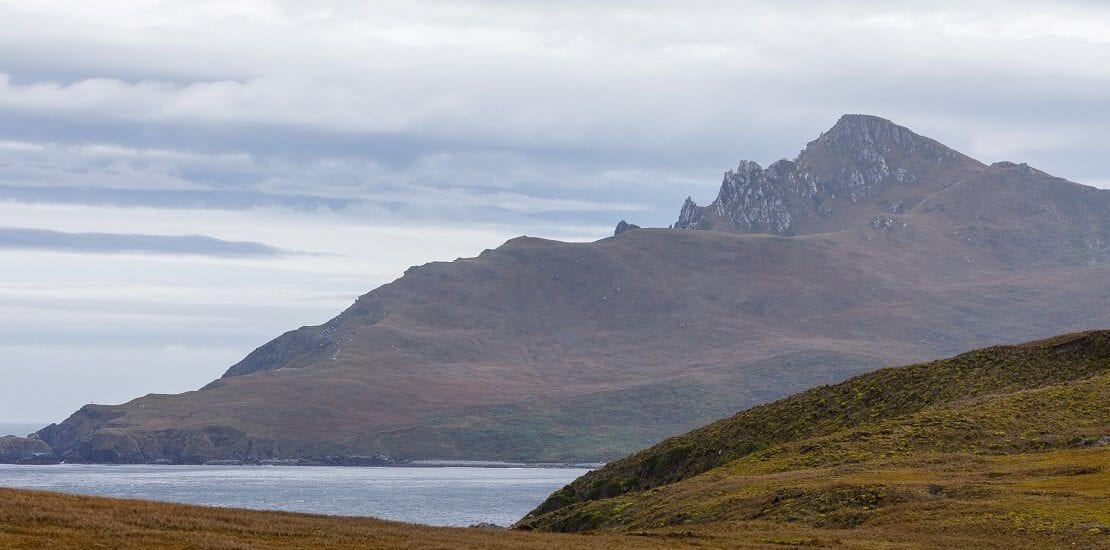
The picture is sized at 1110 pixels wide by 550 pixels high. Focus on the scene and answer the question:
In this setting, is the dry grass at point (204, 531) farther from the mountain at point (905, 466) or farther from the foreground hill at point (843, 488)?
the mountain at point (905, 466)

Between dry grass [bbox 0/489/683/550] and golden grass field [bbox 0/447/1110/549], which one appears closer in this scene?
dry grass [bbox 0/489/683/550]

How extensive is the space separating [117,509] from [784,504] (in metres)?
36.4

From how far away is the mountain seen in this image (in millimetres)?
65312

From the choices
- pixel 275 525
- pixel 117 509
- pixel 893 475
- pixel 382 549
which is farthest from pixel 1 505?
pixel 893 475

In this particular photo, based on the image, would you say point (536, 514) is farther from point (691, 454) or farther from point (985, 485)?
point (985, 485)

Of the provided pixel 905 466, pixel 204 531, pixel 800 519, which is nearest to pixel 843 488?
pixel 800 519

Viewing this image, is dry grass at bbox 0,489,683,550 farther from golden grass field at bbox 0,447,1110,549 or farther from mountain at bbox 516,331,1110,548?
mountain at bbox 516,331,1110,548

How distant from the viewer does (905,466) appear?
85250mm

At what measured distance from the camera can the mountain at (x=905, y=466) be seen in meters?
65.3

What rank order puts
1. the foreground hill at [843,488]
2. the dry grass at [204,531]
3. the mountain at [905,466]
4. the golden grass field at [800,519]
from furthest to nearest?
the mountain at [905,466] < the foreground hill at [843,488] < the golden grass field at [800,519] < the dry grass at [204,531]

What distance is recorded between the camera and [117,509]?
190ft

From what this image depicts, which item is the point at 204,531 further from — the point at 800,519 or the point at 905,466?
the point at 905,466

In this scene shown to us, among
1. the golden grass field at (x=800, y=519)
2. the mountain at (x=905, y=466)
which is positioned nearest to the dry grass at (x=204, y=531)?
the golden grass field at (x=800, y=519)

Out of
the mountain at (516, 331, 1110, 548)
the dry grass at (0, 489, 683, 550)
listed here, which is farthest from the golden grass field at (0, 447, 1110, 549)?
the mountain at (516, 331, 1110, 548)
